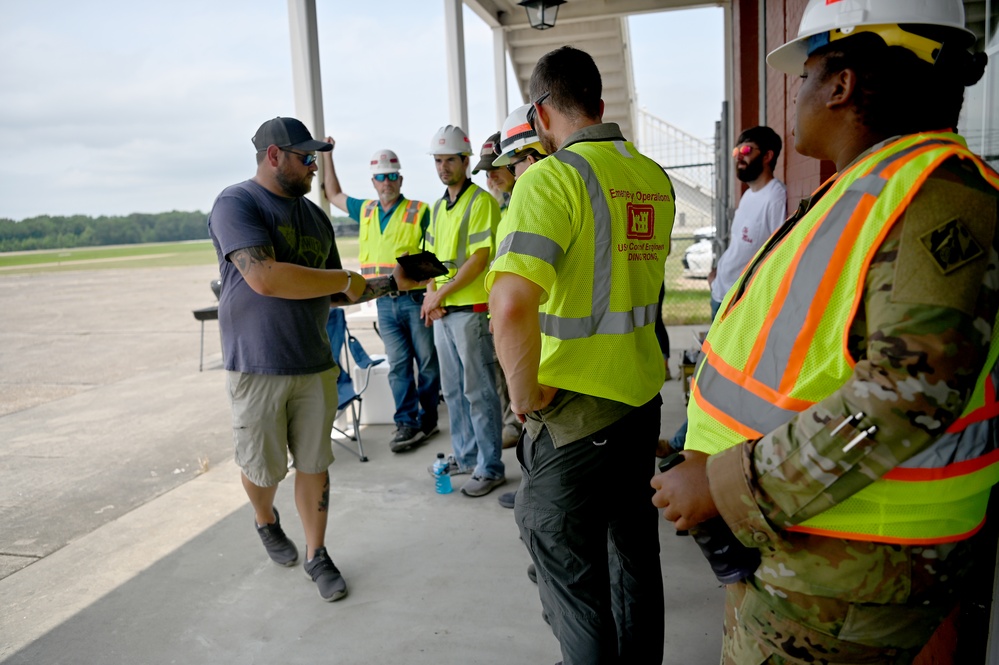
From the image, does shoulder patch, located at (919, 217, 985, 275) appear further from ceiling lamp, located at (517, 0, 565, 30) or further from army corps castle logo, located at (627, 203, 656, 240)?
ceiling lamp, located at (517, 0, 565, 30)

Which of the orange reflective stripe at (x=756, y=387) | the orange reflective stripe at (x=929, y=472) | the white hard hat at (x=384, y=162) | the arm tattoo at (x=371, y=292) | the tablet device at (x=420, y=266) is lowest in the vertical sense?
the orange reflective stripe at (x=929, y=472)

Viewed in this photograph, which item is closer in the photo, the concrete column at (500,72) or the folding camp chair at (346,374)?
the folding camp chair at (346,374)

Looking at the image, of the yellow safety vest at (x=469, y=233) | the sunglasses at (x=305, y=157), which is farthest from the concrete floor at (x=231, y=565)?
the sunglasses at (x=305, y=157)

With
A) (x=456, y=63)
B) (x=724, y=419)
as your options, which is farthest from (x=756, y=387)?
(x=456, y=63)

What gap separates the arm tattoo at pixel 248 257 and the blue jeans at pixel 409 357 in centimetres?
248

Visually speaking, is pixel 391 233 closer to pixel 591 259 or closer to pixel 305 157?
pixel 305 157

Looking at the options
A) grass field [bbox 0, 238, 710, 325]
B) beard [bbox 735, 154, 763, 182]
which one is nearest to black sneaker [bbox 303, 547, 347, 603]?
beard [bbox 735, 154, 763, 182]

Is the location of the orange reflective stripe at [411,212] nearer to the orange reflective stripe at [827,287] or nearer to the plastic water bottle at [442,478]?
the plastic water bottle at [442,478]

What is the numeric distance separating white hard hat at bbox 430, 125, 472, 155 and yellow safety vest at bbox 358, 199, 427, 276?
33.2 inches

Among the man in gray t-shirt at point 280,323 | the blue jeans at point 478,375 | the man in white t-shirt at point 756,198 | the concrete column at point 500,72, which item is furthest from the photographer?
the concrete column at point 500,72

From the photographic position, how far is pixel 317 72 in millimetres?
5441

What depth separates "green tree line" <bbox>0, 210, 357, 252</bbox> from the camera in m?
6.02

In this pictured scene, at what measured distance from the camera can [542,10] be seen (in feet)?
22.4

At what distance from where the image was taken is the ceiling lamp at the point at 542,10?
268 inches
